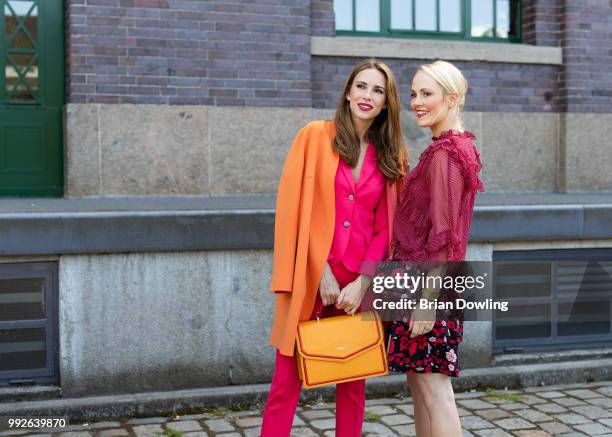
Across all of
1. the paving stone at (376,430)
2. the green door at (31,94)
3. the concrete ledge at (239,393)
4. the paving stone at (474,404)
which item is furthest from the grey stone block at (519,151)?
the green door at (31,94)

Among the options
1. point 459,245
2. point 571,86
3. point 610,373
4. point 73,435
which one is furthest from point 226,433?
point 571,86

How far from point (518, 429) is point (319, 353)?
6.42 ft

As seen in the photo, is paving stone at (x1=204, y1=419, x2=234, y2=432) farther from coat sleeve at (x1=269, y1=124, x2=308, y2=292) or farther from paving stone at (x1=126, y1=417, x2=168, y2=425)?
coat sleeve at (x1=269, y1=124, x2=308, y2=292)

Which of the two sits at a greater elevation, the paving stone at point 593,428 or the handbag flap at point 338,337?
the handbag flap at point 338,337

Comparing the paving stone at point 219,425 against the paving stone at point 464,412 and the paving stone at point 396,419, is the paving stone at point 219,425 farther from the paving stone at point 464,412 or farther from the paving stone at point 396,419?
the paving stone at point 464,412

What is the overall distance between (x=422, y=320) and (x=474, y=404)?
89.6 inches

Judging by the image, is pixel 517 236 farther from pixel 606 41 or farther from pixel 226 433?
pixel 606 41

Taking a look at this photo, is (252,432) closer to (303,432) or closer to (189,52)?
(303,432)

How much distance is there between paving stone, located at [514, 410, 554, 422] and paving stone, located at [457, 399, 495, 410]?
222 mm

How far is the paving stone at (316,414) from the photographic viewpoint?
5449 millimetres

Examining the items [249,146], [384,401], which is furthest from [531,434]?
[249,146]

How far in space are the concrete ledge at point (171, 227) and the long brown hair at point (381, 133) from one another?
174cm

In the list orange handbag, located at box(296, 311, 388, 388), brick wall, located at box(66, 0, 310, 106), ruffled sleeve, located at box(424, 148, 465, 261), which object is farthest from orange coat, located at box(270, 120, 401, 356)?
brick wall, located at box(66, 0, 310, 106)

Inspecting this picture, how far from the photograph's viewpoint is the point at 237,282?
5715 millimetres
